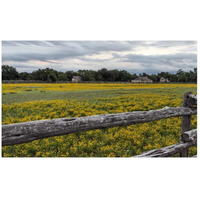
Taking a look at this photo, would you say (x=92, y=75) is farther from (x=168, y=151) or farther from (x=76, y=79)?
(x=168, y=151)

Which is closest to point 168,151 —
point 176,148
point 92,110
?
point 176,148

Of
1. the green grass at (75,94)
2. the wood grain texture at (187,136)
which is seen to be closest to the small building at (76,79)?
the green grass at (75,94)

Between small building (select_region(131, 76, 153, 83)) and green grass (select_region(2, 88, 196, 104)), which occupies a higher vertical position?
small building (select_region(131, 76, 153, 83))

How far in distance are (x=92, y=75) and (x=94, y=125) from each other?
270 cm

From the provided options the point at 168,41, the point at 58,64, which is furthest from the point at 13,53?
the point at 168,41

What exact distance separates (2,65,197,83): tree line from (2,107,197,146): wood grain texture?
7.38ft

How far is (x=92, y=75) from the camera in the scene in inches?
203

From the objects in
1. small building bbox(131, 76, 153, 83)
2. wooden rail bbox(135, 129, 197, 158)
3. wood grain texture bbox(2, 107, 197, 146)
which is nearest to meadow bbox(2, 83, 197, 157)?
small building bbox(131, 76, 153, 83)

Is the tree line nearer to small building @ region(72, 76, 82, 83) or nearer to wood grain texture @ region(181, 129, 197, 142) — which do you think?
small building @ region(72, 76, 82, 83)

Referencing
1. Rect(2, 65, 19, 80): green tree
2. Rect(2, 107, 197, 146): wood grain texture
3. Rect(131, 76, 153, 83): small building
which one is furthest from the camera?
Rect(131, 76, 153, 83): small building

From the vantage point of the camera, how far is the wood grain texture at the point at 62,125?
7.19ft

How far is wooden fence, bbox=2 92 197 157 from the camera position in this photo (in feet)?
7.28

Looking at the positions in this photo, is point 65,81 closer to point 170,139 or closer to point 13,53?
point 13,53
